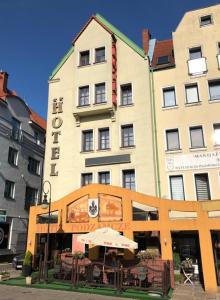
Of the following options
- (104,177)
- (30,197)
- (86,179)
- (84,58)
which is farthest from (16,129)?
(104,177)

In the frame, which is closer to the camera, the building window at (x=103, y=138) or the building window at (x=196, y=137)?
the building window at (x=196, y=137)

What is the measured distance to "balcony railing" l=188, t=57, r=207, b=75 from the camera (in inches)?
917

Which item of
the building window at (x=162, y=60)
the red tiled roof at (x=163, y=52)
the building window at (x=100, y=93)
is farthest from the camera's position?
the building window at (x=162, y=60)

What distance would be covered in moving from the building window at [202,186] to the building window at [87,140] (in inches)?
347

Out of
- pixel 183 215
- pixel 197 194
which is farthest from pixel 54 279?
pixel 197 194

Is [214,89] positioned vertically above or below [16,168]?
above

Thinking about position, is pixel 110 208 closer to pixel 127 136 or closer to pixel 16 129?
pixel 127 136

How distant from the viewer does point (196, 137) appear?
22234mm

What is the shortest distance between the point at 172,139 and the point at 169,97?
144 inches

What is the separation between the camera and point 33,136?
36.5m

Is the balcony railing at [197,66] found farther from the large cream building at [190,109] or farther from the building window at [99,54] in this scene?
the building window at [99,54]

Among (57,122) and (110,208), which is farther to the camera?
(57,122)

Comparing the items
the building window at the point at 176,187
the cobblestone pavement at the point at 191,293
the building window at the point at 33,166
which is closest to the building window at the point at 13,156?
the building window at the point at 33,166

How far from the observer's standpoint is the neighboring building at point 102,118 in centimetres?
2292
